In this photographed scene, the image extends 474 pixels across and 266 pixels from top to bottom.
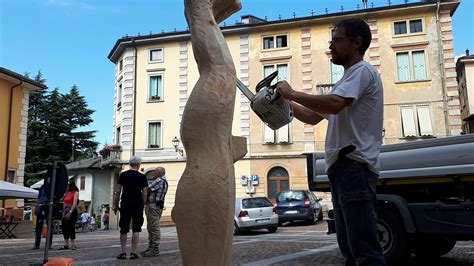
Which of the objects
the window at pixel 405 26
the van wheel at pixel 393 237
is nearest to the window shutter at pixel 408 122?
the window at pixel 405 26

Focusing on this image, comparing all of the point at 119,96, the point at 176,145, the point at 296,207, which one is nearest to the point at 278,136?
the point at 176,145

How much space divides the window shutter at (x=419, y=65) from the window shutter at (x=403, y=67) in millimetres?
360

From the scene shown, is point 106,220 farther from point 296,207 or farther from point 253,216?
point 253,216

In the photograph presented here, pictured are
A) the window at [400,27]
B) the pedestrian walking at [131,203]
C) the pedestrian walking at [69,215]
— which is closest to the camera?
the pedestrian walking at [131,203]

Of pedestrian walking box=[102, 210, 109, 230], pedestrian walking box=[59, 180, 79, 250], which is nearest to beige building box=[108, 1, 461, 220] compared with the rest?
pedestrian walking box=[102, 210, 109, 230]

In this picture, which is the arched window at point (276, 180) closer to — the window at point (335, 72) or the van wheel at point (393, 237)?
the window at point (335, 72)

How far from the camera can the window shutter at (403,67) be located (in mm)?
25078

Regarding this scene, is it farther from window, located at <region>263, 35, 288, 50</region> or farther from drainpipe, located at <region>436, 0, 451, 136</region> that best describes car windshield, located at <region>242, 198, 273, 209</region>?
window, located at <region>263, 35, 288, 50</region>

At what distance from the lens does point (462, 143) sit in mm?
5707

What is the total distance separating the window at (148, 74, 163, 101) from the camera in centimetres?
2874

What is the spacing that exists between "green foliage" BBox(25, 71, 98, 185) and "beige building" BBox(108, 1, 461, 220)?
49.5 feet

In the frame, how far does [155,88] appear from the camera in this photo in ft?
95.0

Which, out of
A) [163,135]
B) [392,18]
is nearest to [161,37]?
[163,135]

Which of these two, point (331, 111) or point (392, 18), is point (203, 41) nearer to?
point (331, 111)
